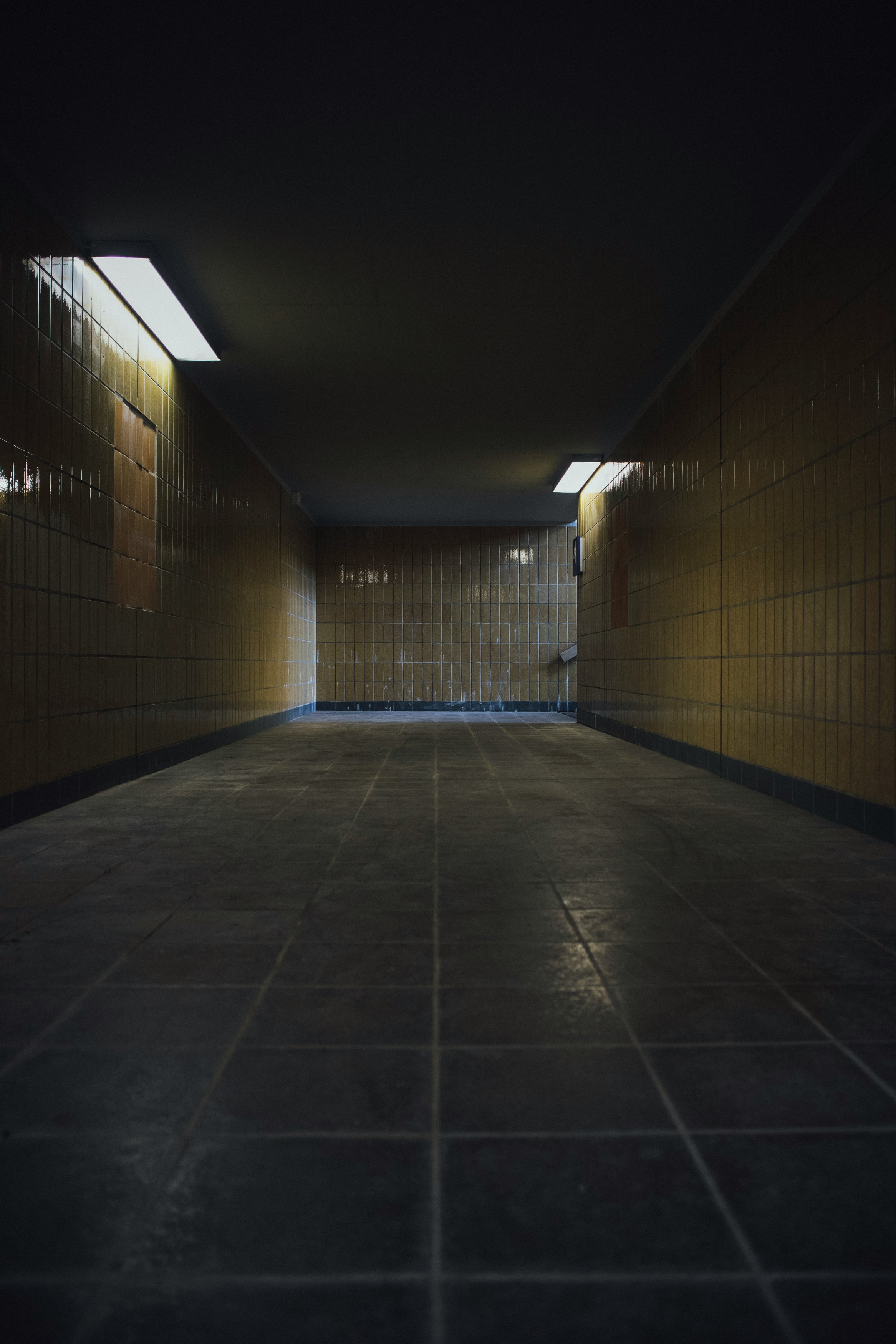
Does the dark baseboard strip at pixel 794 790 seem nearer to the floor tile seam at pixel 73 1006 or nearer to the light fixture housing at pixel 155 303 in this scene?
the floor tile seam at pixel 73 1006

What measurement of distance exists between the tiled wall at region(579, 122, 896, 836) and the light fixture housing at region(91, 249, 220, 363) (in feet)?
13.5

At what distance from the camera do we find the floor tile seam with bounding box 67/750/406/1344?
47.4 inches

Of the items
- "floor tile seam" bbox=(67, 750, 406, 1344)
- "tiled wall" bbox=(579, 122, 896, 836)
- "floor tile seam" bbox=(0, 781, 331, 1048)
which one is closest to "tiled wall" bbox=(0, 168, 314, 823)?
"floor tile seam" bbox=(0, 781, 331, 1048)

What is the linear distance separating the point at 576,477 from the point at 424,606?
4981 mm

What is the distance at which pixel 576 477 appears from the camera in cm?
1253

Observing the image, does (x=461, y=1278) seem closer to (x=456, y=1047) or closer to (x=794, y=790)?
Answer: (x=456, y=1047)

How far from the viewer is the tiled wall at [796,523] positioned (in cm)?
434

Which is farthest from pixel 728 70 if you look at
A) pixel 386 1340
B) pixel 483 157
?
pixel 386 1340

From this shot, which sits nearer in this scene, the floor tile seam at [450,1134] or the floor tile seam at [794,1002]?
the floor tile seam at [450,1134]

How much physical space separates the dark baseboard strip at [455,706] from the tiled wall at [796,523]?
794 cm

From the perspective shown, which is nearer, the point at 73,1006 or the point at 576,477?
the point at 73,1006

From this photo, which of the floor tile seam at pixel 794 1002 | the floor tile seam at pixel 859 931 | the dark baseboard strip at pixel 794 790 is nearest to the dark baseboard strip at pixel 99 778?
the floor tile seam at pixel 794 1002

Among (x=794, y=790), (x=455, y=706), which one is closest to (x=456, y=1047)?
(x=794, y=790)

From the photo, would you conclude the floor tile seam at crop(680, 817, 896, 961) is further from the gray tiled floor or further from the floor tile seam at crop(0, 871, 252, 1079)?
the floor tile seam at crop(0, 871, 252, 1079)
